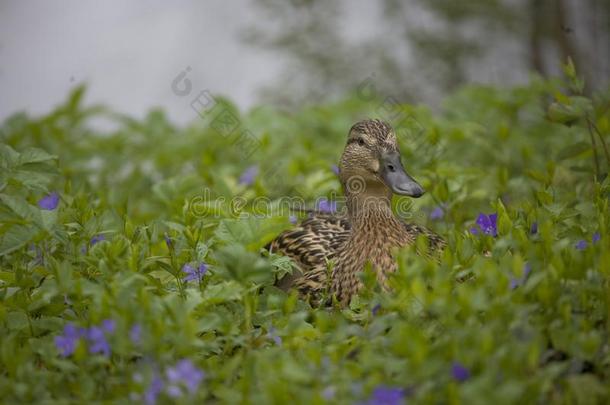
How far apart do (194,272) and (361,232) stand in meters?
0.87

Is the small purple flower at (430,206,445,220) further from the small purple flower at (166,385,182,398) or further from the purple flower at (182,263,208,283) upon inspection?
the small purple flower at (166,385,182,398)

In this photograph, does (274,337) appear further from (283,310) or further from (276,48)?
(276,48)

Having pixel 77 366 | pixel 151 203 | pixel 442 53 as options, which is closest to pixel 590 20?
pixel 442 53

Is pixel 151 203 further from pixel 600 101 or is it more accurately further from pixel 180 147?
pixel 600 101

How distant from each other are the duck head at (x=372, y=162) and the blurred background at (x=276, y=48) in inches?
222

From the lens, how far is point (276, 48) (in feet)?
33.6

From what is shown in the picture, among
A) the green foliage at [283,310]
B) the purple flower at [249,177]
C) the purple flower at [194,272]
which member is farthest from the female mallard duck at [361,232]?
the purple flower at [249,177]

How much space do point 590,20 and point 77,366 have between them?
29.3 feet

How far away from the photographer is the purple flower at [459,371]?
2500 mm

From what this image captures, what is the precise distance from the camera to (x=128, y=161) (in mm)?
6789

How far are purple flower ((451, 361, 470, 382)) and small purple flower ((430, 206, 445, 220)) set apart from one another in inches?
79.4

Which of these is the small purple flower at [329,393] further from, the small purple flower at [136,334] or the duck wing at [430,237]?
the duck wing at [430,237]

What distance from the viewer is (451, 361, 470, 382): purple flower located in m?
2.50

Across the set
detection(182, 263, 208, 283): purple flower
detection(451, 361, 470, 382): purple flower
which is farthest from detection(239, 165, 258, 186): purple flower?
detection(451, 361, 470, 382): purple flower
